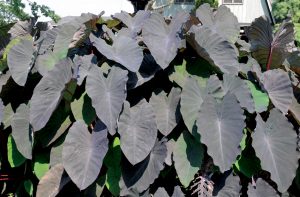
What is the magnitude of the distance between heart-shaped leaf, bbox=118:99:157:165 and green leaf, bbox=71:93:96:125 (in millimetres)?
155

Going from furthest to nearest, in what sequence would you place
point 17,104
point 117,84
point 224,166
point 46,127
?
point 17,104
point 46,127
point 117,84
point 224,166

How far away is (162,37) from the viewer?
1.92 m

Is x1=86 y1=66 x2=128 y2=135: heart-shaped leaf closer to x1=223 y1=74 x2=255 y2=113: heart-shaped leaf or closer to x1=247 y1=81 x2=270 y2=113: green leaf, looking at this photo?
x1=223 y1=74 x2=255 y2=113: heart-shaped leaf

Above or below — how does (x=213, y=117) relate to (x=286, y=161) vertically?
above

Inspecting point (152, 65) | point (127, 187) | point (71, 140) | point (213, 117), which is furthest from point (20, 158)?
point (213, 117)

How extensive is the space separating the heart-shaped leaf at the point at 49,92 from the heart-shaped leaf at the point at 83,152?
0.45ft

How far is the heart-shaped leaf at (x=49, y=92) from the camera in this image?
69.9 inches

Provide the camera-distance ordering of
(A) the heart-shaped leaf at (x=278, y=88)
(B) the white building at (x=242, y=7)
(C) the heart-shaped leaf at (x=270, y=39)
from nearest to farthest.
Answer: (A) the heart-shaped leaf at (x=278, y=88) → (C) the heart-shaped leaf at (x=270, y=39) → (B) the white building at (x=242, y=7)

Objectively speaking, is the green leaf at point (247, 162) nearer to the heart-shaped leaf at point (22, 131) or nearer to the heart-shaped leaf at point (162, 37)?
the heart-shaped leaf at point (162, 37)

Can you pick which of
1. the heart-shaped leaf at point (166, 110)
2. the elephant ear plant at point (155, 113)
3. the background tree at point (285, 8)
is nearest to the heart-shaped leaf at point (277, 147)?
the elephant ear plant at point (155, 113)

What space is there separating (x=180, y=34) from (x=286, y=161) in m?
0.69

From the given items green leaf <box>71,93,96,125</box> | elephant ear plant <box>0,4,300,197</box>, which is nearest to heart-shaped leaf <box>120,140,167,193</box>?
elephant ear plant <box>0,4,300,197</box>

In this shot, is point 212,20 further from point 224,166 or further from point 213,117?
point 224,166

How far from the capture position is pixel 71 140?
1729mm
